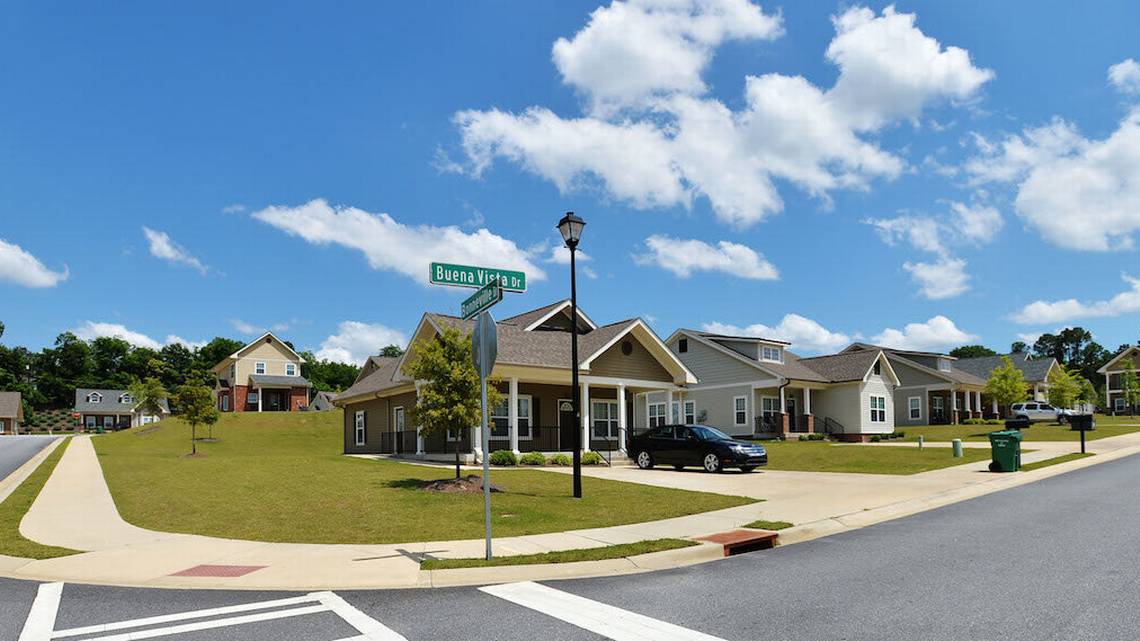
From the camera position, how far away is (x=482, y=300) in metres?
9.60

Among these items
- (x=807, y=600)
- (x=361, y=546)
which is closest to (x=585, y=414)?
(x=361, y=546)

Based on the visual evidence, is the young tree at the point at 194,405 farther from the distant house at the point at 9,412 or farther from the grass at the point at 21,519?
the distant house at the point at 9,412

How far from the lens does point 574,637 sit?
586 centimetres

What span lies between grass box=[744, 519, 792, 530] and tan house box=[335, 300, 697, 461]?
48.3 feet

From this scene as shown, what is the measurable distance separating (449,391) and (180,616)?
401 inches

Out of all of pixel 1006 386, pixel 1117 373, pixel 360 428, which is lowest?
pixel 360 428

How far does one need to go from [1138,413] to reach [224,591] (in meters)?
99.5

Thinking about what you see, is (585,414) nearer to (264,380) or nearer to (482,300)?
(482,300)

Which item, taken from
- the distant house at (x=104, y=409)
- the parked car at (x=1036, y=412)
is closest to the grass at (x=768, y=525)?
the parked car at (x=1036, y=412)

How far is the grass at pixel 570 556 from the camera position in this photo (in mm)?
8633

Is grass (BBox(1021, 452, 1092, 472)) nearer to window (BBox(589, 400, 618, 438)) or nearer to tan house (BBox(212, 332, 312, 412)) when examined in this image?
window (BBox(589, 400, 618, 438))

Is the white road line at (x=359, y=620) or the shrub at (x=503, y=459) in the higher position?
the white road line at (x=359, y=620)

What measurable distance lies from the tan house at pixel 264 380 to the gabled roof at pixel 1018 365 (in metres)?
61.2

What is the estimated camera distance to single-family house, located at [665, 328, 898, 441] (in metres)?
43.9
